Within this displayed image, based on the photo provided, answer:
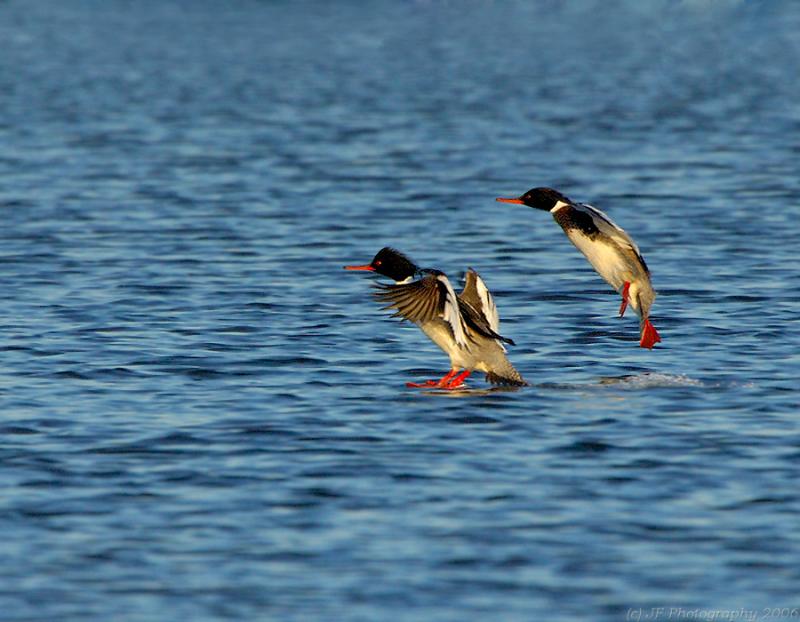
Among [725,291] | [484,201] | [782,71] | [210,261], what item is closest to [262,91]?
[782,71]

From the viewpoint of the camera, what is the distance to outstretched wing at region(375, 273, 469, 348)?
13703mm

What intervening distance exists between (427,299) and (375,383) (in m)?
1.08

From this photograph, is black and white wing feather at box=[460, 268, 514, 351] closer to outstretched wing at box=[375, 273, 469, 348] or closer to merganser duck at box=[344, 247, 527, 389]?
merganser duck at box=[344, 247, 527, 389]

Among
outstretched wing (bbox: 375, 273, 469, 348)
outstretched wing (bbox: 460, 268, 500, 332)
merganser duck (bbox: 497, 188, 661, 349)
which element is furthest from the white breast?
outstretched wing (bbox: 375, 273, 469, 348)

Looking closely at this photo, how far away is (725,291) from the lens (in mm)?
19453

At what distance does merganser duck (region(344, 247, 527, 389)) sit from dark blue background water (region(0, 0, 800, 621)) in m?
0.33

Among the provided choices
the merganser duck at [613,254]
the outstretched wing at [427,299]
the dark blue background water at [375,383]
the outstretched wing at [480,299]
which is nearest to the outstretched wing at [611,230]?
the merganser duck at [613,254]

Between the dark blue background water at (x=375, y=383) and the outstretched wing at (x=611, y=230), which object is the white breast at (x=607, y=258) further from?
the dark blue background water at (x=375, y=383)

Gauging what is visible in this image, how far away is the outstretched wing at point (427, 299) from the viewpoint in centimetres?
1370

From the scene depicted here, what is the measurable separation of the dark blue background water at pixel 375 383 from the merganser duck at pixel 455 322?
1.08ft

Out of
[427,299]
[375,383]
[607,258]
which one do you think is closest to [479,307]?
[427,299]

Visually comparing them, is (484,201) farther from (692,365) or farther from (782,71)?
(782,71)

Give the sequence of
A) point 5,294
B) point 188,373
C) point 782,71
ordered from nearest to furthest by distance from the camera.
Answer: point 188,373, point 5,294, point 782,71

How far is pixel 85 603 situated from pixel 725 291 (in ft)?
39.1
